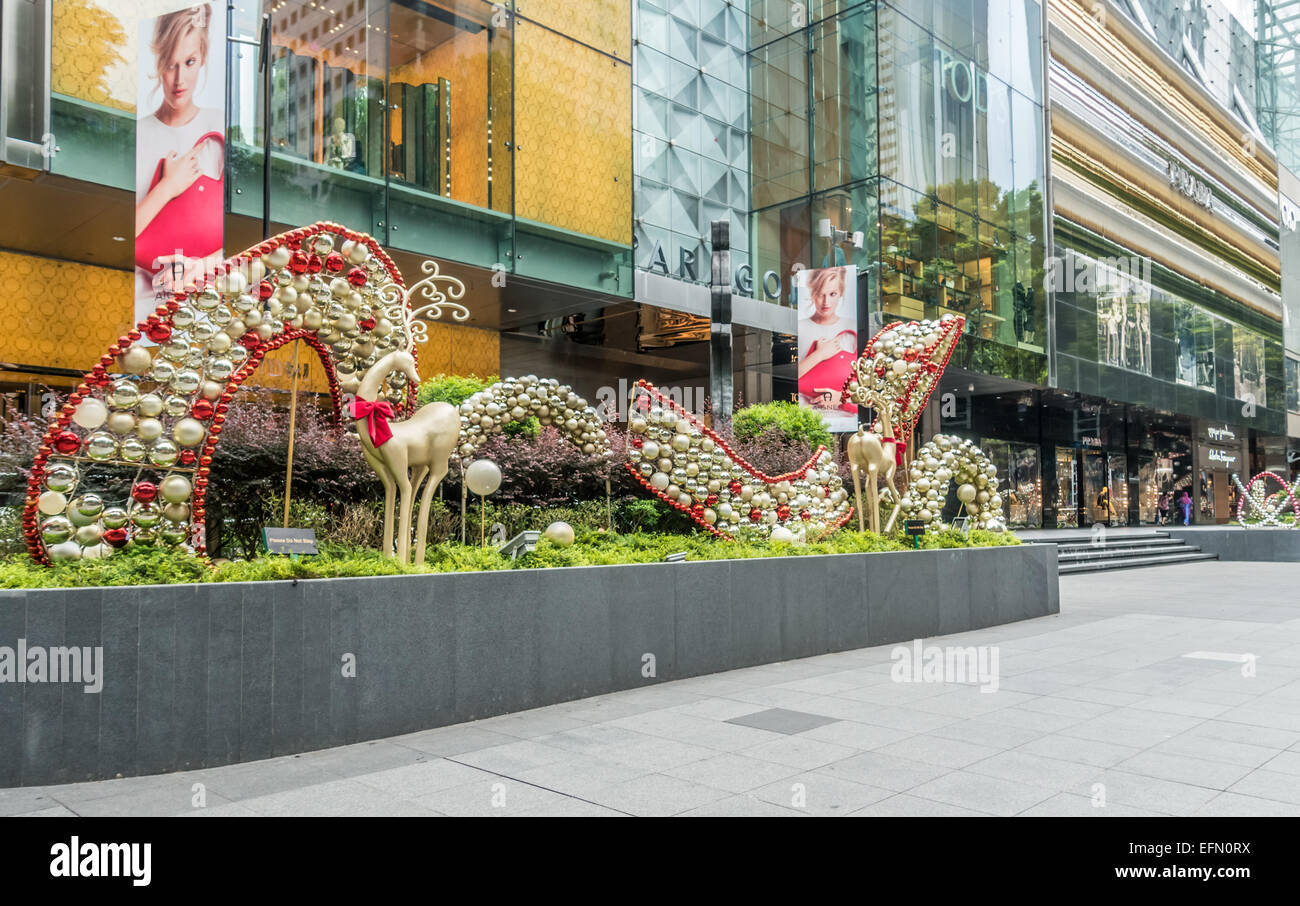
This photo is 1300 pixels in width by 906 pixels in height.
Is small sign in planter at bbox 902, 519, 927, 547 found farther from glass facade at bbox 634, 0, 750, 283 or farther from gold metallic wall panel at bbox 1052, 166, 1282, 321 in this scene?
gold metallic wall panel at bbox 1052, 166, 1282, 321

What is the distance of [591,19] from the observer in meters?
21.2

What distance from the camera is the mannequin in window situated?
16438mm

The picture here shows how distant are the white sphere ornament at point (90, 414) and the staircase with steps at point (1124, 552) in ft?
63.8

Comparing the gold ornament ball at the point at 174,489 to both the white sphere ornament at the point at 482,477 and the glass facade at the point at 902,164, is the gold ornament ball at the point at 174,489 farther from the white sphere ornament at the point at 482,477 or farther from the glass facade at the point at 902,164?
the glass facade at the point at 902,164

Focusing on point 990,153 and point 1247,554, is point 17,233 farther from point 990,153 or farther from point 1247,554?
point 1247,554

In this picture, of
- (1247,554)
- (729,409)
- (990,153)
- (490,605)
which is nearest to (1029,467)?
(1247,554)

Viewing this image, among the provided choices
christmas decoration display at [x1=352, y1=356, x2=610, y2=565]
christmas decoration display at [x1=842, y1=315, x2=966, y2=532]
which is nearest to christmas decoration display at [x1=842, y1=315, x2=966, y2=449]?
christmas decoration display at [x1=842, y1=315, x2=966, y2=532]

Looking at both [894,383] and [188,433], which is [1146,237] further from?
[188,433]

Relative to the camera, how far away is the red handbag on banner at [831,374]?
1966 cm

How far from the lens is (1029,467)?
120 feet

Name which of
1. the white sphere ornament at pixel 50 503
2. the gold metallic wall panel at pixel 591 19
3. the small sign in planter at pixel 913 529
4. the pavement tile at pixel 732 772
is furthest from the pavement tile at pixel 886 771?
the gold metallic wall panel at pixel 591 19

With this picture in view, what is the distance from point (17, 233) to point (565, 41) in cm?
1074

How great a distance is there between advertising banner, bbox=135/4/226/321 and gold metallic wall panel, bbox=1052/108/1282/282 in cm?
2797
